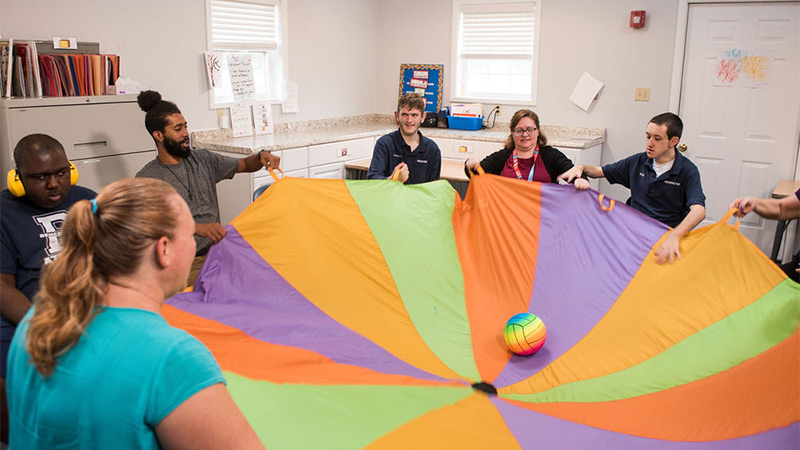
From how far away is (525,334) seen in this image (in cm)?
267

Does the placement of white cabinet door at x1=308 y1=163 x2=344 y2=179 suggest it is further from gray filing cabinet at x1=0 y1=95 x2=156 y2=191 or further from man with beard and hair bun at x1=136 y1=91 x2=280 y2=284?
man with beard and hair bun at x1=136 y1=91 x2=280 y2=284

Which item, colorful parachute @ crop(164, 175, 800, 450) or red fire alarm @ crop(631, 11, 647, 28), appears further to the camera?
red fire alarm @ crop(631, 11, 647, 28)

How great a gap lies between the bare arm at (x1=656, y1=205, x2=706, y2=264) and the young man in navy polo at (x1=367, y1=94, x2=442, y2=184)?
1483mm

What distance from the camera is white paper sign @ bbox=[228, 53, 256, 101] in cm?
574

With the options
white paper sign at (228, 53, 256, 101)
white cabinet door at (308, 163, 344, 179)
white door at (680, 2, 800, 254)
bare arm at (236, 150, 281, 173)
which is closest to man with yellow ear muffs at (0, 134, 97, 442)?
bare arm at (236, 150, 281, 173)

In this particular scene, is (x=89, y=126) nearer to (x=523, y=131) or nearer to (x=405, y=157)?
(x=405, y=157)

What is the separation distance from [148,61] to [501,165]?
2919mm

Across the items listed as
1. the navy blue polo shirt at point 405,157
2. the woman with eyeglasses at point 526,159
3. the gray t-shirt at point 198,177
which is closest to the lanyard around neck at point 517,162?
the woman with eyeglasses at point 526,159

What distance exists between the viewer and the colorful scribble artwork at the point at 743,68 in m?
5.53

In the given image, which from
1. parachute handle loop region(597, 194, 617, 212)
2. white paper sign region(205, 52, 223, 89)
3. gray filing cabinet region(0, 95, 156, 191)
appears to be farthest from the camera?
white paper sign region(205, 52, 223, 89)

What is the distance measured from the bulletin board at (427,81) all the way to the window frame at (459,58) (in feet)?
0.48

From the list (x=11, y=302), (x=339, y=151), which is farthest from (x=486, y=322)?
(x=339, y=151)

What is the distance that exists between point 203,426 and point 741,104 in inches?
227

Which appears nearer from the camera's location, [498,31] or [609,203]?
[609,203]
